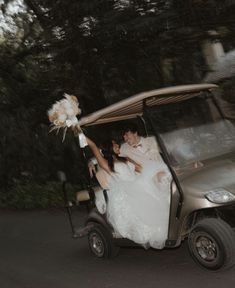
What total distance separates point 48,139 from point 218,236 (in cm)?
893

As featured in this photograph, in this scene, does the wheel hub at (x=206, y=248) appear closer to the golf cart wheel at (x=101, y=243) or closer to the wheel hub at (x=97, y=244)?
the golf cart wheel at (x=101, y=243)

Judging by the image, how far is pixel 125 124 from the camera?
7973 millimetres

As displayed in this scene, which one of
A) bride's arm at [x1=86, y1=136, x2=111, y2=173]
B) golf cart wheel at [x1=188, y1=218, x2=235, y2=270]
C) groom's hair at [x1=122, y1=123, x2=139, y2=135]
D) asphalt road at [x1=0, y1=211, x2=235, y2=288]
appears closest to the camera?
golf cart wheel at [x1=188, y1=218, x2=235, y2=270]

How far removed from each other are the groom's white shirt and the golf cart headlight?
1367 mm

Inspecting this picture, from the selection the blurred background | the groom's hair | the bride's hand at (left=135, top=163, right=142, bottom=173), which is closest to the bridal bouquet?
the groom's hair

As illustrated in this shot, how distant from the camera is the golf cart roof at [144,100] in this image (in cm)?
649

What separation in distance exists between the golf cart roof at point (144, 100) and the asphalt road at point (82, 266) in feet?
6.11

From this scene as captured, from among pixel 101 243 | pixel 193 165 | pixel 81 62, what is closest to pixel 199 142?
pixel 193 165

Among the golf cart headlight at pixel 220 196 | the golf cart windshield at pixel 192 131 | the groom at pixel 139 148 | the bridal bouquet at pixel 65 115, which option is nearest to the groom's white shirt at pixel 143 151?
the groom at pixel 139 148

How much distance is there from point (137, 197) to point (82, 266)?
1.46 meters

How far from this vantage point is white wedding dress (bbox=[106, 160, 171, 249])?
6625mm

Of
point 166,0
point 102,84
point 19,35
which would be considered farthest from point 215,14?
point 19,35

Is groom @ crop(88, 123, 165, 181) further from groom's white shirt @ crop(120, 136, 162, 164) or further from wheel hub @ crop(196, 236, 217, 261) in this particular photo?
wheel hub @ crop(196, 236, 217, 261)

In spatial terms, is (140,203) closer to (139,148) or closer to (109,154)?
(139,148)
